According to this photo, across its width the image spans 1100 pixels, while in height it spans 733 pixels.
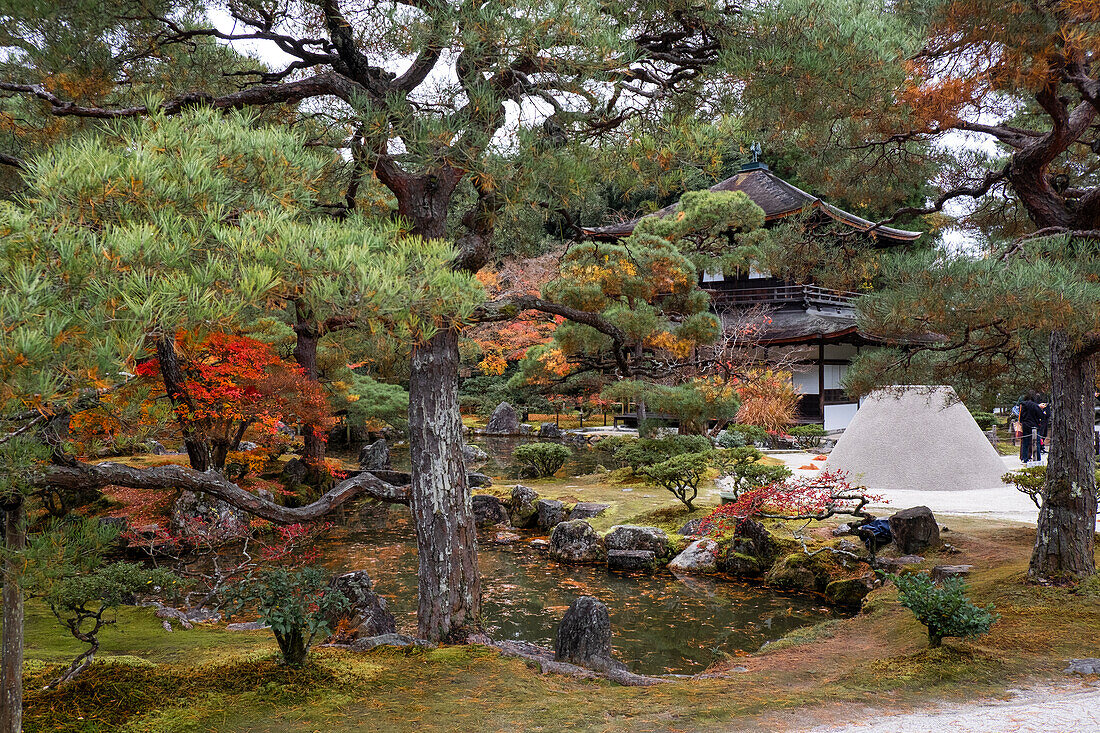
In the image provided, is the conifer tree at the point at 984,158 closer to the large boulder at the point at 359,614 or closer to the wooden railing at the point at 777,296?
the large boulder at the point at 359,614

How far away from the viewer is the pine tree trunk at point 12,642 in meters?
2.95

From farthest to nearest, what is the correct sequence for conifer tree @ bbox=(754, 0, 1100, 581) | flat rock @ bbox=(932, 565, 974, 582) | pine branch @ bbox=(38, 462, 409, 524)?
flat rock @ bbox=(932, 565, 974, 582) < conifer tree @ bbox=(754, 0, 1100, 581) < pine branch @ bbox=(38, 462, 409, 524)

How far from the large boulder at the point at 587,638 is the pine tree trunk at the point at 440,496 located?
72 centimetres

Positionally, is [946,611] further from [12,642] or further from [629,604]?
[12,642]

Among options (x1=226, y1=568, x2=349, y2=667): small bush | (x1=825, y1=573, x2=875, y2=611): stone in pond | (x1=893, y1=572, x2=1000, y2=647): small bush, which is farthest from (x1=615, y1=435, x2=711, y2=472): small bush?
(x1=226, y1=568, x2=349, y2=667): small bush

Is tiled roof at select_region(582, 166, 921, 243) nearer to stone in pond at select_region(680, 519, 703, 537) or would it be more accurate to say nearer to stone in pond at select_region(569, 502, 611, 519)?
stone in pond at select_region(569, 502, 611, 519)

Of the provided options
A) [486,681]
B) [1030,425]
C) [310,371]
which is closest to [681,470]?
[310,371]

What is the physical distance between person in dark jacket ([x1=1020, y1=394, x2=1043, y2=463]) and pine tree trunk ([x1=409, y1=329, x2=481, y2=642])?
12144 mm

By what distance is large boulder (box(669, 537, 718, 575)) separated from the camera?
8727mm

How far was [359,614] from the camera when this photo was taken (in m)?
5.88

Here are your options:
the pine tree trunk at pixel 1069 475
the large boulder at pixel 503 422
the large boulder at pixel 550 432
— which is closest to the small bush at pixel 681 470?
the pine tree trunk at pixel 1069 475

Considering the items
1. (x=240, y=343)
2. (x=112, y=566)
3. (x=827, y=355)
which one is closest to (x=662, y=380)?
(x=827, y=355)

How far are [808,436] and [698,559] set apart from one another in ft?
32.0

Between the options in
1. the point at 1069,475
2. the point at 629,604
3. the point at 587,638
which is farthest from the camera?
the point at 629,604
